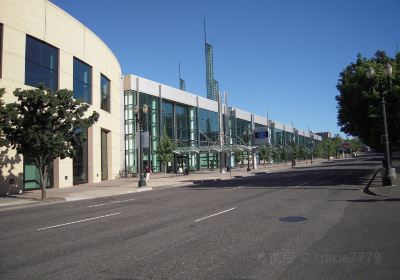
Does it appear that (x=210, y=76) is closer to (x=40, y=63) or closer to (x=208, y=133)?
(x=208, y=133)

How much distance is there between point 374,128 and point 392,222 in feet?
59.0

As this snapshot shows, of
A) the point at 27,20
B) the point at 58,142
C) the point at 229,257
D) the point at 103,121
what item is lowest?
the point at 229,257

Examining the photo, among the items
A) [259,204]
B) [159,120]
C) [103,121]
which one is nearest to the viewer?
[259,204]

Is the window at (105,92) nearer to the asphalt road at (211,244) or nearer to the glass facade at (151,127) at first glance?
the glass facade at (151,127)

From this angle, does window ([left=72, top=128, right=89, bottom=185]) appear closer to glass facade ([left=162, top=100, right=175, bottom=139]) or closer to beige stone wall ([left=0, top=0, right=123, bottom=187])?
beige stone wall ([left=0, top=0, right=123, bottom=187])

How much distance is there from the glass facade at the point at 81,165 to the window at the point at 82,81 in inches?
118

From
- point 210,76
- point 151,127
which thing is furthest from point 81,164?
point 210,76

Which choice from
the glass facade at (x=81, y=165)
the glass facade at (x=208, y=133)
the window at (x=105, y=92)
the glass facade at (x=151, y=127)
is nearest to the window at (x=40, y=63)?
the glass facade at (x=81, y=165)

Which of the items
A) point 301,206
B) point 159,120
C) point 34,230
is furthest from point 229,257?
point 159,120

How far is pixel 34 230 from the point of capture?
11.7 meters

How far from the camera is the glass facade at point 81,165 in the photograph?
117 feet

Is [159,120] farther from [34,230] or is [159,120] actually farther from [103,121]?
[34,230]

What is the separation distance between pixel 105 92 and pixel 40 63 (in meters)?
13.1

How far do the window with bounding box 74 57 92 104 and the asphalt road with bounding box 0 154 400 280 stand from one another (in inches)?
875
